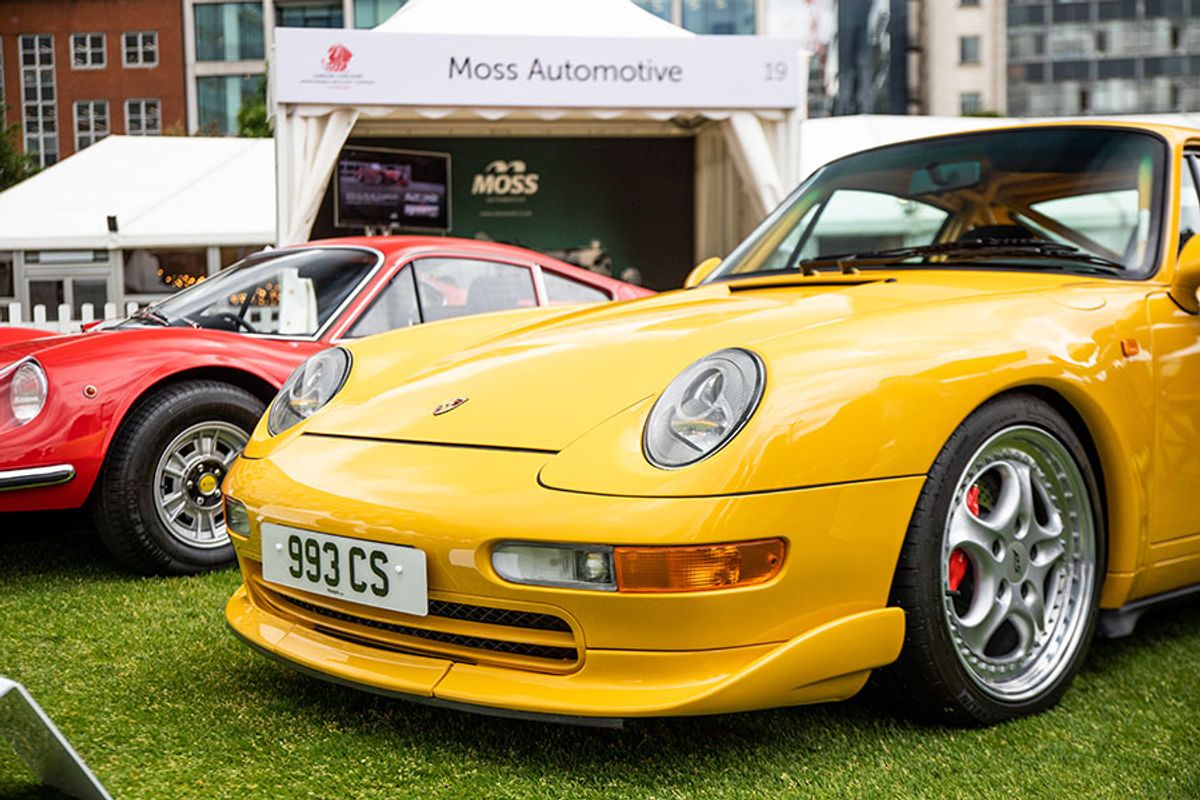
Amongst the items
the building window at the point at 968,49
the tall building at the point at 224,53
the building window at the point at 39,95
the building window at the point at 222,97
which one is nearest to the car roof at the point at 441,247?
the tall building at the point at 224,53

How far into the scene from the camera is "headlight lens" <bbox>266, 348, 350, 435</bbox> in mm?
2396

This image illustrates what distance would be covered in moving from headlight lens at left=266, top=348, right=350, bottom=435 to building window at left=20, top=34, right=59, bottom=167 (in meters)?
47.4

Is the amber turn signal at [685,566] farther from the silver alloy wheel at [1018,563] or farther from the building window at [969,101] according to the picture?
the building window at [969,101]

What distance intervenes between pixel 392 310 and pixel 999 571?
8.12 feet

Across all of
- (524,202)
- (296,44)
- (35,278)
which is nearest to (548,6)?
(296,44)

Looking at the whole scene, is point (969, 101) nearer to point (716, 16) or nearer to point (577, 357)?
point (716, 16)

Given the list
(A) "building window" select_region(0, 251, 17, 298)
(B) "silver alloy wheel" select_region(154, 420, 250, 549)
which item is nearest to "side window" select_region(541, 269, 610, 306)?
(B) "silver alloy wheel" select_region(154, 420, 250, 549)

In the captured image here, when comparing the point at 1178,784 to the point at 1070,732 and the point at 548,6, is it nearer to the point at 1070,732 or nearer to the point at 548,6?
the point at 1070,732

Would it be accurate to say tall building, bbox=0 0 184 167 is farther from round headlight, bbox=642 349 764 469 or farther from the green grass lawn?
round headlight, bbox=642 349 764 469

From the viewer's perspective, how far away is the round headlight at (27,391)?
315 cm

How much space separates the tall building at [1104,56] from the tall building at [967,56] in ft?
1.82

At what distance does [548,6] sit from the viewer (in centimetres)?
876

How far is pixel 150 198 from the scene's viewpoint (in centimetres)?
1431

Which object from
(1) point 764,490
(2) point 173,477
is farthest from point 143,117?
(1) point 764,490
